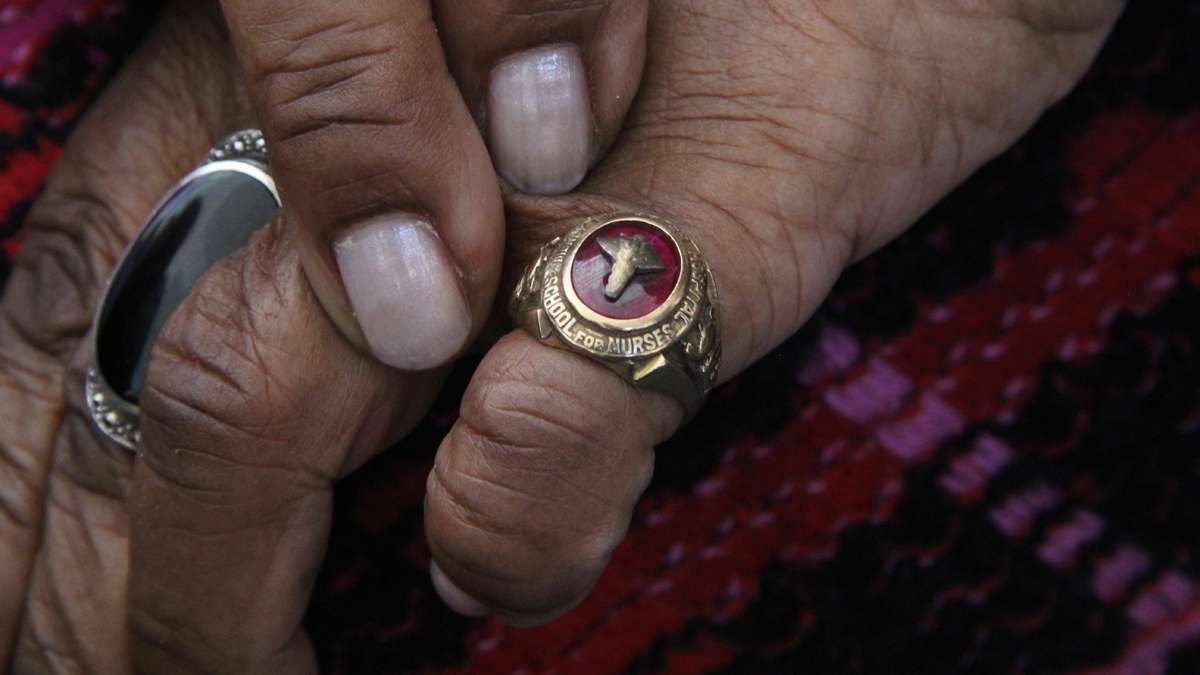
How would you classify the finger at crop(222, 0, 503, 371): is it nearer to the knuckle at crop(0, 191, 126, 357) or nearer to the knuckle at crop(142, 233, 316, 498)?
the knuckle at crop(142, 233, 316, 498)

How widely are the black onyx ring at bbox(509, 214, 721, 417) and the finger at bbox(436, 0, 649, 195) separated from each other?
69 mm

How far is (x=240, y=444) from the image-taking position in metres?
0.65

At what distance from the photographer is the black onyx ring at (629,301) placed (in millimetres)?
569

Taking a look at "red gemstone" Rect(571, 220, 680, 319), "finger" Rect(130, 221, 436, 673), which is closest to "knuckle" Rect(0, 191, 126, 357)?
"finger" Rect(130, 221, 436, 673)

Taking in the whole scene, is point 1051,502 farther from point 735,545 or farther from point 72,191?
point 72,191

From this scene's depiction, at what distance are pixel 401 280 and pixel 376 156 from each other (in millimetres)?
67

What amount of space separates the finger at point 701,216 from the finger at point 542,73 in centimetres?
3

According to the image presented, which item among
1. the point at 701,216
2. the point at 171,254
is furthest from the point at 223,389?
the point at 701,216

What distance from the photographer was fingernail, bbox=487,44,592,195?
627 mm

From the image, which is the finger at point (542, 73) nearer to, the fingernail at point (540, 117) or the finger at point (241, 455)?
the fingernail at point (540, 117)

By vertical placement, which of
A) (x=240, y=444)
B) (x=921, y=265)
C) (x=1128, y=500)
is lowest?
(x=1128, y=500)

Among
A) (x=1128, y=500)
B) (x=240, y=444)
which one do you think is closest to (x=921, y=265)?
(x=1128, y=500)

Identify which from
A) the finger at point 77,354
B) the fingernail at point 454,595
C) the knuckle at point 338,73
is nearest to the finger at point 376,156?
the knuckle at point 338,73

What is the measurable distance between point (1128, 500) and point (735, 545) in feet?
0.89
